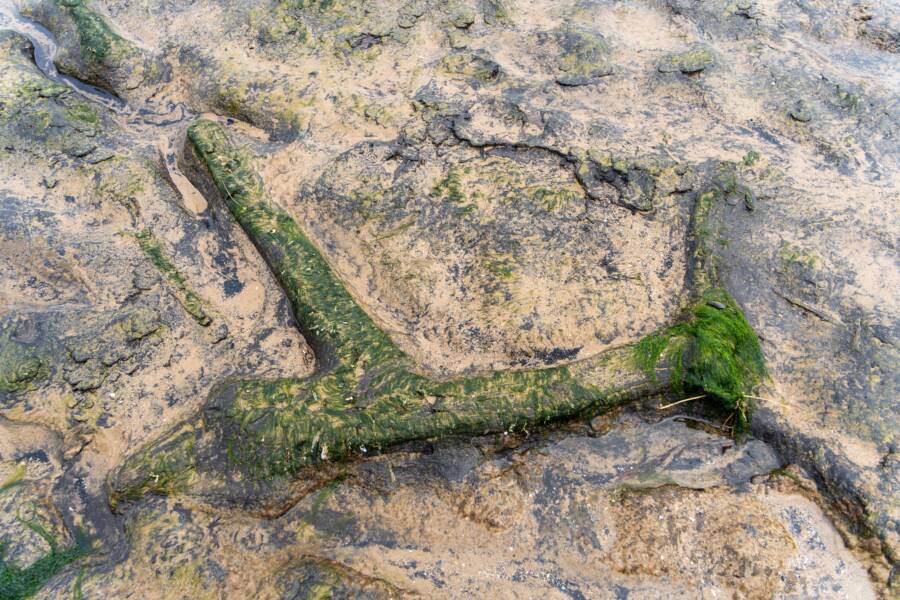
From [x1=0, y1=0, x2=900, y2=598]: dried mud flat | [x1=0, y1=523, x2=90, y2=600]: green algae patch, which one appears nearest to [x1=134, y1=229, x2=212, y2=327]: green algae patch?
[x1=0, y1=0, x2=900, y2=598]: dried mud flat

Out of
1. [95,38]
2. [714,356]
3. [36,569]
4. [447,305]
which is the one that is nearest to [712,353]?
[714,356]

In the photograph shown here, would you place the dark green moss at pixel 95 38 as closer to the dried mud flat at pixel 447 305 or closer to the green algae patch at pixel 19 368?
the dried mud flat at pixel 447 305

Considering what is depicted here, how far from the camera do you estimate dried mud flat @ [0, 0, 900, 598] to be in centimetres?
288

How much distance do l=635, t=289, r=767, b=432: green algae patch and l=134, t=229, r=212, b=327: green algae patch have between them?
2.44 meters

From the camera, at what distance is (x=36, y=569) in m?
2.80

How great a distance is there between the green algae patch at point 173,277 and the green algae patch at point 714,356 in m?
2.44

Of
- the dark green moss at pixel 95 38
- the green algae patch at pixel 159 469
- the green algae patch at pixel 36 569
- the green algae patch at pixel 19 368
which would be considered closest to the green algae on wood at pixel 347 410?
the green algae patch at pixel 159 469

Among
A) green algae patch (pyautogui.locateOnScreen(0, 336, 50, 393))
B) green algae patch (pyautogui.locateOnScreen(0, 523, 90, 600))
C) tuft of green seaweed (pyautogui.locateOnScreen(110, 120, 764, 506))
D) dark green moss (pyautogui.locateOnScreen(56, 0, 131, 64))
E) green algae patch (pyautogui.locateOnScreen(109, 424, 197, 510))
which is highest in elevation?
dark green moss (pyautogui.locateOnScreen(56, 0, 131, 64))

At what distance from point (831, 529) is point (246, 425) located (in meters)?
2.77

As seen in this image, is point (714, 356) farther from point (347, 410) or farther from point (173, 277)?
point (173, 277)

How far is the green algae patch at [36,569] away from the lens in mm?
2738

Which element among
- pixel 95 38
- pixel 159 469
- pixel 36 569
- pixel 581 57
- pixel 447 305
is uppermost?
pixel 95 38

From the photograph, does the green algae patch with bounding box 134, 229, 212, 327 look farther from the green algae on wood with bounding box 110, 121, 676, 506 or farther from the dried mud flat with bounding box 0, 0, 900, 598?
the green algae on wood with bounding box 110, 121, 676, 506

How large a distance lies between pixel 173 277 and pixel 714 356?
3.04 m
